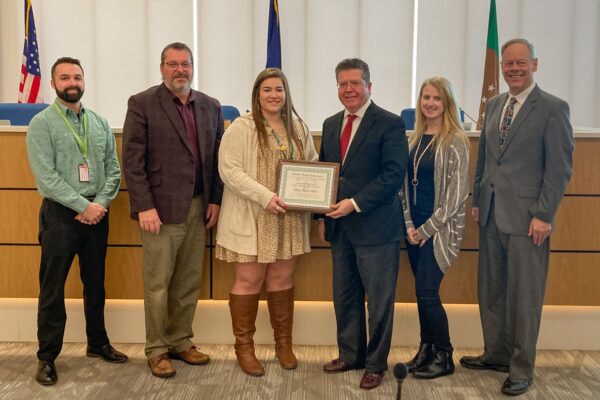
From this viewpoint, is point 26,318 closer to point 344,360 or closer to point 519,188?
point 344,360

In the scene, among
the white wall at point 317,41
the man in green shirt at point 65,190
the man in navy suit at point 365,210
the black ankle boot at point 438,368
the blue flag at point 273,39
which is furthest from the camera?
the white wall at point 317,41

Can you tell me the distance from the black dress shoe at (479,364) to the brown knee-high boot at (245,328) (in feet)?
3.65

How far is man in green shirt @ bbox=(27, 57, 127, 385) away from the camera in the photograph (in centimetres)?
302

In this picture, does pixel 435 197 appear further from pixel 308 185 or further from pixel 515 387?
pixel 515 387

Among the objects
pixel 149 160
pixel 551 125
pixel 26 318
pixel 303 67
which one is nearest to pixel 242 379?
pixel 149 160

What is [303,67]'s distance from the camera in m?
6.66

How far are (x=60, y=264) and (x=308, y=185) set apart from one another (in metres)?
1.32

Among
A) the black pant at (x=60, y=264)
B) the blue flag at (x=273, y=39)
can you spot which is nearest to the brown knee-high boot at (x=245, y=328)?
the black pant at (x=60, y=264)

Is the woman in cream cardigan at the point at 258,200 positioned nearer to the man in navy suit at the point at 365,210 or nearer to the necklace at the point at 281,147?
the necklace at the point at 281,147

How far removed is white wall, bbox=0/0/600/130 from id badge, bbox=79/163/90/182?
3740mm

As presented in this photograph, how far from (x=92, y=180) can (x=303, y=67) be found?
393 cm

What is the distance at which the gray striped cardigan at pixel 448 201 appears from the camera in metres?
3.00

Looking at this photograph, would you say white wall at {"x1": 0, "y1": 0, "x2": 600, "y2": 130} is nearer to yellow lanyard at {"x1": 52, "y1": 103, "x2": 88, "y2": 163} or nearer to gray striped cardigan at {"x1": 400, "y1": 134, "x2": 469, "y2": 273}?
yellow lanyard at {"x1": 52, "y1": 103, "x2": 88, "y2": 163}

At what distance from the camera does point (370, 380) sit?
3057mm
